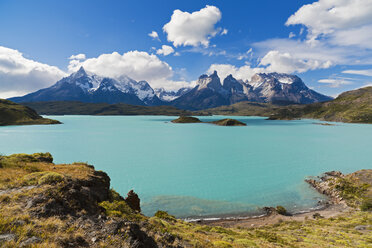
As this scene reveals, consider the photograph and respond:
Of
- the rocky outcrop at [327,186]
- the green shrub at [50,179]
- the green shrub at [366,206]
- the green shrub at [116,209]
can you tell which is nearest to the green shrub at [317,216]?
the green shrub at [366,206]

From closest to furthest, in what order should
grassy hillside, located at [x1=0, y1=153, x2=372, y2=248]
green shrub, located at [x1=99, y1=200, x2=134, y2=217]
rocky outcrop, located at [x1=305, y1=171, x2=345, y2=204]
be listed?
grassy hillside, located at [x1=0, y1=153, x2=372, y2=248] → green shrub, located at [x1=99, y1=200, x2=134, y2=217] → rocky outcrop, located at [x1=305, y1=171, x2=345, y2=204]

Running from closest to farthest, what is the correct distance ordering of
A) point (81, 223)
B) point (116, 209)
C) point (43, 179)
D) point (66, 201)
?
1. point (81, 223)
2. point (66, 201)
3. point (43, 179)
4. point (116, 209)

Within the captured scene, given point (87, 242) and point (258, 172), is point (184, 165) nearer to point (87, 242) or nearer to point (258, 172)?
point (258, 172)

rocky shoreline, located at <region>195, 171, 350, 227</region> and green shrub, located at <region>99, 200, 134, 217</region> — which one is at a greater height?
green shrub, located at <region>99, 200, 134, 217</region>

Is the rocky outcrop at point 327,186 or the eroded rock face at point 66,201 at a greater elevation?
the eroded rock face at point 66,201

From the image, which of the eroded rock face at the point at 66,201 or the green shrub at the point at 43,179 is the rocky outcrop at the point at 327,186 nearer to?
the eroded rock face at the point at 66,201

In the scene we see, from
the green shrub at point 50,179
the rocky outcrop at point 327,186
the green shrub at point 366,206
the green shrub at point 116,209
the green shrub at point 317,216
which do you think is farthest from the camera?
the rocky outcrop at point 327,186

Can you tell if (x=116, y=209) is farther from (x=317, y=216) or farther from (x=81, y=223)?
(x=317, y=216)

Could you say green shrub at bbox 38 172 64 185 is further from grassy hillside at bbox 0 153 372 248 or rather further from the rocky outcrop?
the rocky outcrop

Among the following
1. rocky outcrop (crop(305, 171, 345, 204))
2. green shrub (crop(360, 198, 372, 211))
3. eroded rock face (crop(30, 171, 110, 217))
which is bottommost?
rocky outcrop (crop(305, 171, 345, 204))

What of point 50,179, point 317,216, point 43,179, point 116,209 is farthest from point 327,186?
point 43,179

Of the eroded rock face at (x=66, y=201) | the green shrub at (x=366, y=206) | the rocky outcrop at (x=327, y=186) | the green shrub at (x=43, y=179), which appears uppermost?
the green shrub at (x=43, y=179)

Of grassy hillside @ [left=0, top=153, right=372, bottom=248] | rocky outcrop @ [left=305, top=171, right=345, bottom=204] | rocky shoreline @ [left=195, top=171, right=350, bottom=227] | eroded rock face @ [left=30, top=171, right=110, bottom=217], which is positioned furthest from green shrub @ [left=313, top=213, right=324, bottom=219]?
eroded rock face @ [left=30, top=171, right=110, bottom=217]

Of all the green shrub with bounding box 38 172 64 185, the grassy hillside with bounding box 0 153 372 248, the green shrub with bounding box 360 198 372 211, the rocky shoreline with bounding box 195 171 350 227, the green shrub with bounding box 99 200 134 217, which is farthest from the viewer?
the green shrub with bounding box 360 198 372 211
